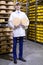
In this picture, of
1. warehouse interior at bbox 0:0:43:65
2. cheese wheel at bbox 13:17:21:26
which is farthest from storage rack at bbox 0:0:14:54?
cheese wheel at bbox 13:17:21:26

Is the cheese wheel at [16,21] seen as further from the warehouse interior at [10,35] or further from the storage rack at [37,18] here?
the storage rack at [37,18]

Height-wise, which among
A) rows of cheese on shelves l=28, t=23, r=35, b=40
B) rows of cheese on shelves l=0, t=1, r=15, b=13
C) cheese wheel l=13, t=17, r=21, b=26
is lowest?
rows of cheese on shelves l=28, t=23, r=35, b=40

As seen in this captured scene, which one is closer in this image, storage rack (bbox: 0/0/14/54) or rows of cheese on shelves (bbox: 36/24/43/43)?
storage rack (bbox: 0/0/14/54)

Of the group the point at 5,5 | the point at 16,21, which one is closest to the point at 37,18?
the point at 5,5

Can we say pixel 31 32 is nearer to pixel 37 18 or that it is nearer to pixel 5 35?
pixel 37 18

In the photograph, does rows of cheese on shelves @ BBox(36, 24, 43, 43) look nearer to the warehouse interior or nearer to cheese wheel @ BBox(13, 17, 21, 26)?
the warehouse interior

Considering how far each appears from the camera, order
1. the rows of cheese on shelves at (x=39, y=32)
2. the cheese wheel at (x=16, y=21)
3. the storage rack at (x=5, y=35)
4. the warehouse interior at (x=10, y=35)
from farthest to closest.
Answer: the rows of cheese on shelves at (x=39, y=32)
the storage rack at (x=5, y=35)
the warehouse interior at (x=10, y=35)
the cheese wheel at (x=16, y=21)

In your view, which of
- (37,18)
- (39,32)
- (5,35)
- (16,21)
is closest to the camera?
(16,21)

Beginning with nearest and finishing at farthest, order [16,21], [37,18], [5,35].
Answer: [16,21] < [5,35] < [37,18]

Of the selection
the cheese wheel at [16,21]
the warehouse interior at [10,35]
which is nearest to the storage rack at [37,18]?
the warehouse interior at [10,35]

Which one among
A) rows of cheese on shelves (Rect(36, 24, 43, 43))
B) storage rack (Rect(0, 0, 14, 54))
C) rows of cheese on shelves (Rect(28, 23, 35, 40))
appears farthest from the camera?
rows of cheese on shelves (Rect(28, 23, 35, 40))

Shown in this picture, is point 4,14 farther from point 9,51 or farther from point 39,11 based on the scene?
point 39,11

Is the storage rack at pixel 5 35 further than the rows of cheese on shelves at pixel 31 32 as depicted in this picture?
No

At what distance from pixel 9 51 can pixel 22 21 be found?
1.76m
